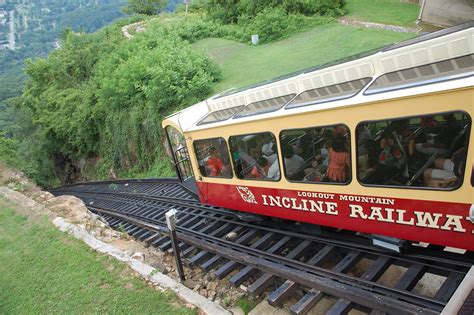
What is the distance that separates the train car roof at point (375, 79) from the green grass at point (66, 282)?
333 centimetres

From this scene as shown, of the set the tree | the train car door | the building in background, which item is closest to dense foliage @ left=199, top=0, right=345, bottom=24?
the building in background

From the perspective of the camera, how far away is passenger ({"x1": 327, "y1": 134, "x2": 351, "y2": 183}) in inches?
215

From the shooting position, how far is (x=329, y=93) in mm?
5926

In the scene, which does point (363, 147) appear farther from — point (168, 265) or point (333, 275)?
point (168, 265)

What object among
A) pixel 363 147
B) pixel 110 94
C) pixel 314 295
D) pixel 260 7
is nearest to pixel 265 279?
pixel 314 295

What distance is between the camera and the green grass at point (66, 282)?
19.7 feet

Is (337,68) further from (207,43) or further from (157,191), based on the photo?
(207,43)

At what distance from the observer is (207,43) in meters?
27.5

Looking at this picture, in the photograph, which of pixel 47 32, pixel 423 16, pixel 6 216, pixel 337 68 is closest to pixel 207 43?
pixel 423 16

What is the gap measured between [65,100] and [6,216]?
1876 centimetres

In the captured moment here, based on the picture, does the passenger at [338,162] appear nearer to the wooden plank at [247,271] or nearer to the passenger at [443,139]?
the passenger at [443,139]

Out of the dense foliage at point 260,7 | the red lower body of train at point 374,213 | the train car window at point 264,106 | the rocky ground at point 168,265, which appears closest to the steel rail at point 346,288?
the rocky ground at point 168,265

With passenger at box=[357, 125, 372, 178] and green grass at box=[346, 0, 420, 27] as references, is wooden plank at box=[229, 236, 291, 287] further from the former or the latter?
green grass at box=[346, 0, 420, 27]

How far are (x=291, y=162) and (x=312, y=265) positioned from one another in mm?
1684
